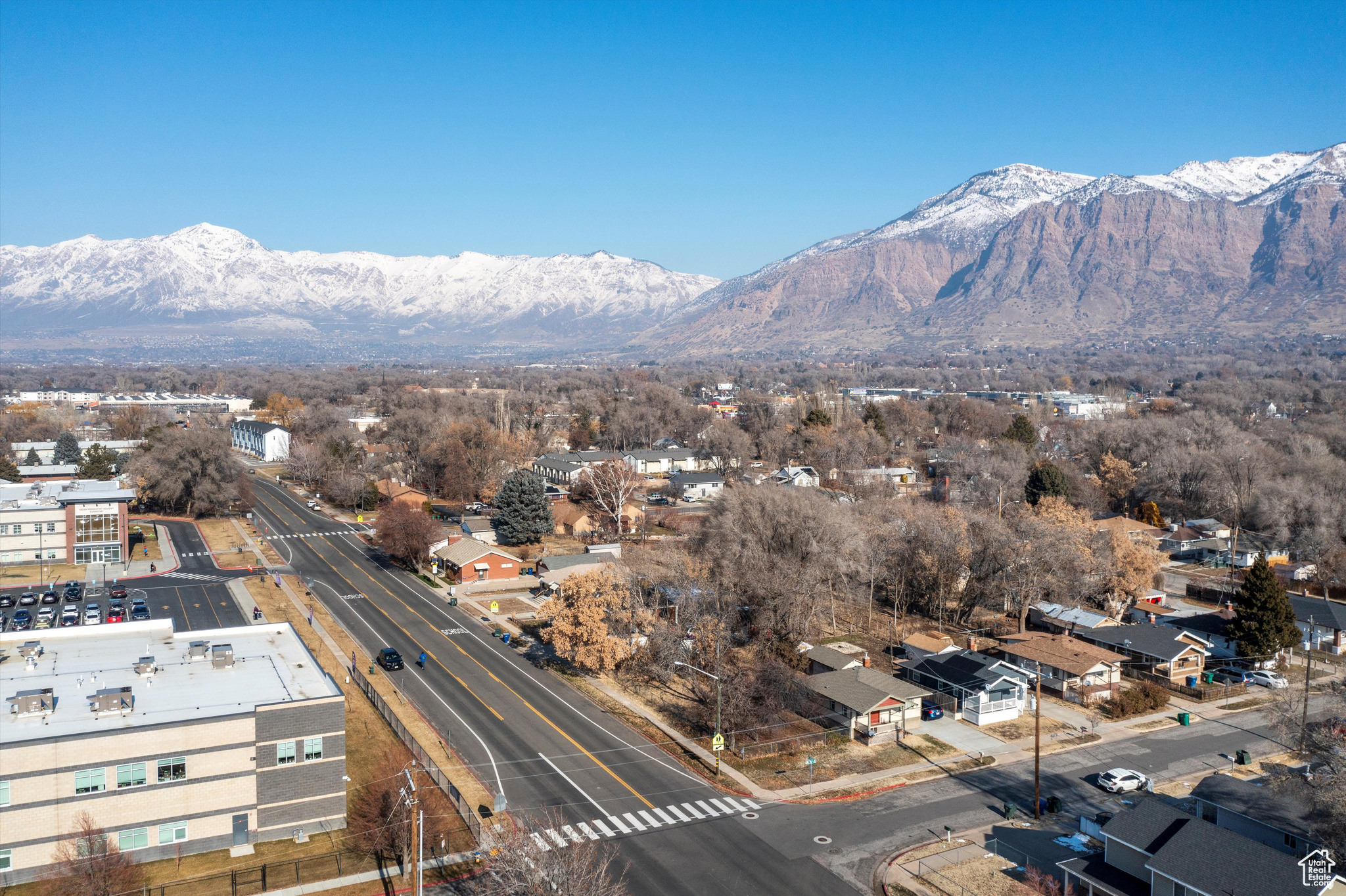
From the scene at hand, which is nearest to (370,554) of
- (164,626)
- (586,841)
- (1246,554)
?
(164,626)

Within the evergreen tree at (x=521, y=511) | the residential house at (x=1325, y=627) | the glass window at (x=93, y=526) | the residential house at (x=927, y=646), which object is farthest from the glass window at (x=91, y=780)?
the residential house at (x=1325, y=627)

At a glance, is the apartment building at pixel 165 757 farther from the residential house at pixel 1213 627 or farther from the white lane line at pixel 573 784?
the residential house at pixel 1213 627

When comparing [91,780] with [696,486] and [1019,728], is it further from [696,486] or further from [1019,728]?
[696,486]

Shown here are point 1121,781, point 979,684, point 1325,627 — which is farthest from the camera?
point 1325,627

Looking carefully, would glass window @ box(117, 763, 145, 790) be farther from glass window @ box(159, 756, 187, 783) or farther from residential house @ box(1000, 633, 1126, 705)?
residential house @ box(1000, 633, 1126, 705)

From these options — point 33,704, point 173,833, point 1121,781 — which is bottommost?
point 1121,781

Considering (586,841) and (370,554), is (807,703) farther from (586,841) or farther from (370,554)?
(370,554)

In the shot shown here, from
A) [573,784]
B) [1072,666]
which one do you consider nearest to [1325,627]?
[1072,666]
